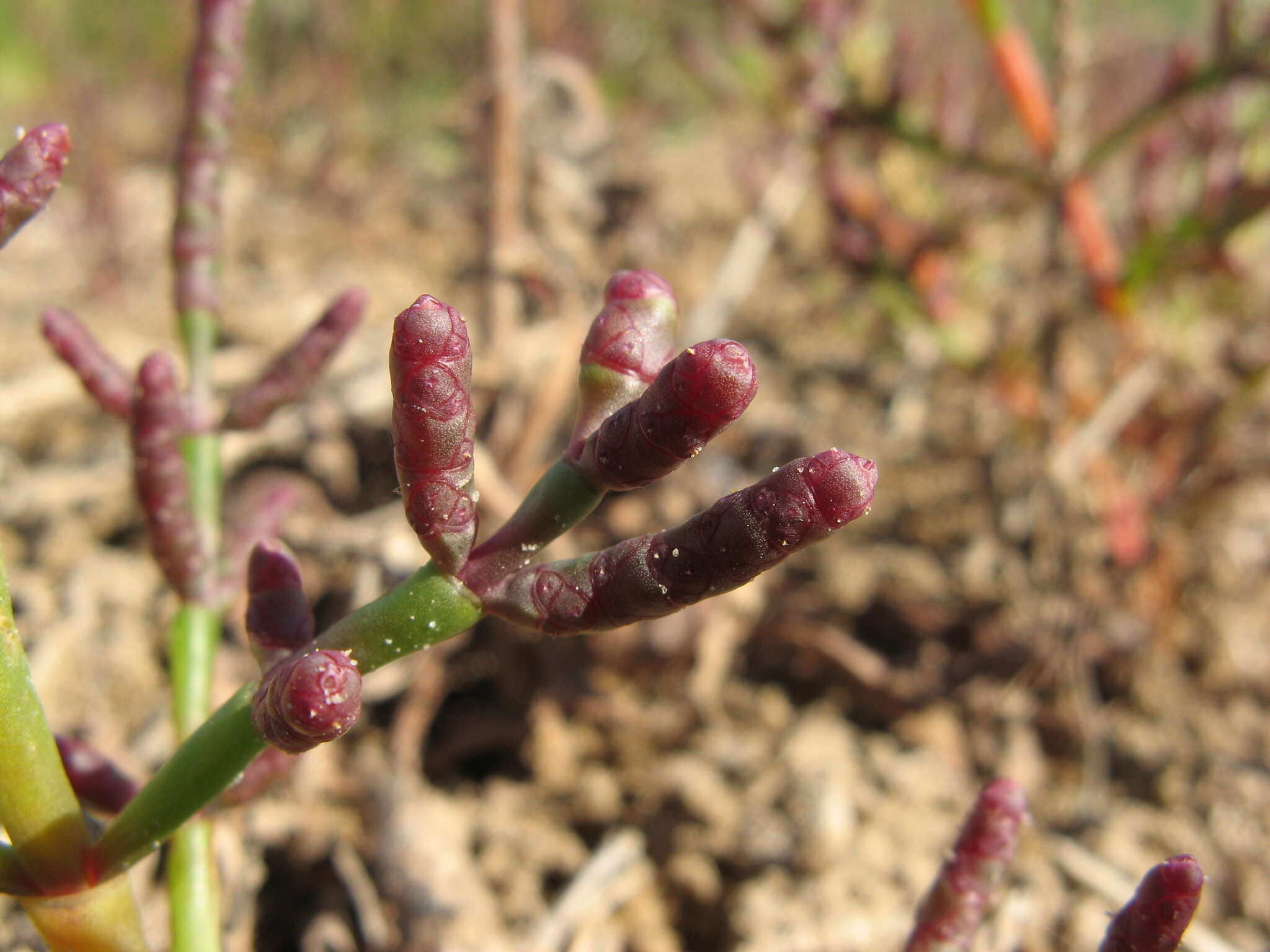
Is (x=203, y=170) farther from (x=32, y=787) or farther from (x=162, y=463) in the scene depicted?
(x=32, y=787)

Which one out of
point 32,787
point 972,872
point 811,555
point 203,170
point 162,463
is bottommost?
point 972,872

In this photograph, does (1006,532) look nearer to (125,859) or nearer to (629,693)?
(629,693)

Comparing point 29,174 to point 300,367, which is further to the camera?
point 300,367

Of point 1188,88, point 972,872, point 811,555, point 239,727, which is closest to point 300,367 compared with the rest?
point 239,727

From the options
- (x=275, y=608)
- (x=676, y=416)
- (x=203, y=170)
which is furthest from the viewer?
(x=203, y=170)

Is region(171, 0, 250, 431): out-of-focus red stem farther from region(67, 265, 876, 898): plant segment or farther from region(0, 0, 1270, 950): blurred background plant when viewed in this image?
region(67, 265, 876, 898): plant segment

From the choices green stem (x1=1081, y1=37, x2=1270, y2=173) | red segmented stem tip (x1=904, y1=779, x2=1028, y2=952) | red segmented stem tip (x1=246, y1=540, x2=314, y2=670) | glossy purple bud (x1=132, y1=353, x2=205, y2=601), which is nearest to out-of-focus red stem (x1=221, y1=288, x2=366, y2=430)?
glossy purple bud (x1=132, y1=353, x2=205, y2=601)

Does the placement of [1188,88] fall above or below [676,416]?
above
